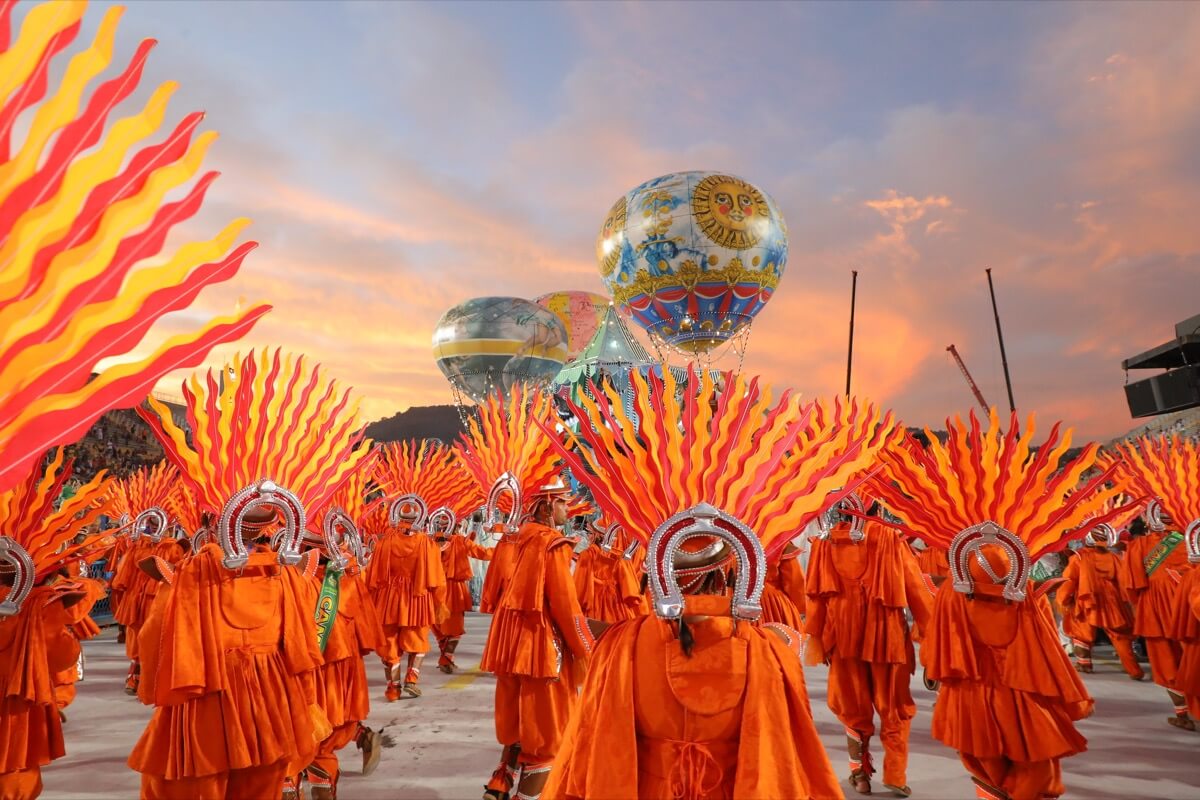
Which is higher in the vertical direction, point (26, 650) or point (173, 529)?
point (173, 529)

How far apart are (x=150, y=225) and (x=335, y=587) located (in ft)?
15.3

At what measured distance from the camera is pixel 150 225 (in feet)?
3.80

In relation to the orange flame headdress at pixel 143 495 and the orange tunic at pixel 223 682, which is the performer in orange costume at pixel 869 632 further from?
the orange flame headdress at pixel 143 495

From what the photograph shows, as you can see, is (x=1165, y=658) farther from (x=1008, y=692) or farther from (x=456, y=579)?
(x=456, y=579)

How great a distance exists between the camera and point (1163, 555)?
827 centimetres

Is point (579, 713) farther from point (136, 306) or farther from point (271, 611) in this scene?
point (271, 611)

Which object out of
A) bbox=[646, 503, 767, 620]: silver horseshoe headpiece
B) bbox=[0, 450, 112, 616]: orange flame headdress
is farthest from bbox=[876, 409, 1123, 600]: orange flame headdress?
bbox=[0, 450, 112, 616]: orange flame headdress

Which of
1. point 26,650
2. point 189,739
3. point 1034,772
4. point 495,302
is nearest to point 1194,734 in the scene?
point 1034,772

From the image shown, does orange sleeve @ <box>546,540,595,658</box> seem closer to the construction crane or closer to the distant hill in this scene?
the construction crane

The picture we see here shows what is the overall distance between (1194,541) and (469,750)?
6.81 metres

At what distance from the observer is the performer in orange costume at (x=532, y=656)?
209 inches

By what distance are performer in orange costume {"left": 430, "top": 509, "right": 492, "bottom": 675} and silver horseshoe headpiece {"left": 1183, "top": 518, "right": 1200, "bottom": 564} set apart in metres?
7.85

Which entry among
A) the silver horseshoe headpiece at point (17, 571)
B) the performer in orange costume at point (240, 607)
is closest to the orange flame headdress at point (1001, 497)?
the performer in orange costume at point (240, 607)

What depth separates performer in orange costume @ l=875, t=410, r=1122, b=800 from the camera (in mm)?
4086
